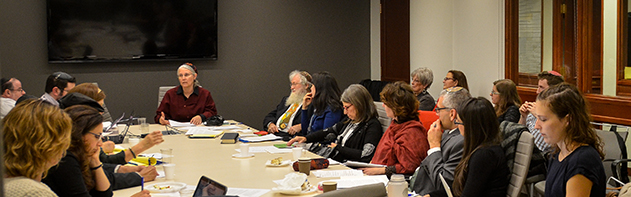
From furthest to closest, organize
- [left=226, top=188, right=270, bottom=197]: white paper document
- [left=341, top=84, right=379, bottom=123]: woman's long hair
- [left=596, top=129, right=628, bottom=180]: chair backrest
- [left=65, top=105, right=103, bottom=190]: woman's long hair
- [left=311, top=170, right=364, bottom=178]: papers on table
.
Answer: [left=341, top=84, right=379, bottom=123]: woman's long hair < [left=596, top=129, right=628, bottom=180]: chair backrest < [left=311, top=170, right=364, bottom=178]: papers on table < [left=226, top=188, right=270, bottom=197]: white paper document < [left=65, top=105, right=103, bottom=190]: woman's long hair

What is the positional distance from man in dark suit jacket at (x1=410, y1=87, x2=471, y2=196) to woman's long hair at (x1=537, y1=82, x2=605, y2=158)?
27.0 inches

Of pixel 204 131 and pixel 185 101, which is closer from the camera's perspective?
pixel 204 131

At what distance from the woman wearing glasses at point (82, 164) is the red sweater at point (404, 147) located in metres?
1.61

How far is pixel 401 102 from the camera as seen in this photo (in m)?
3.58

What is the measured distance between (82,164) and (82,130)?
14 cm

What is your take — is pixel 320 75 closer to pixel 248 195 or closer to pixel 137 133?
pixel 137 133

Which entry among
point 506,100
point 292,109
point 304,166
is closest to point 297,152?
point 304,166

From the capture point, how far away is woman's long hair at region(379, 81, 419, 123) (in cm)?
357

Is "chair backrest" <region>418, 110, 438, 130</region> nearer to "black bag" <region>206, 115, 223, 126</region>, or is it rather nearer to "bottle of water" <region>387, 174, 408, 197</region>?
"bottle of water" <region>387, 174, 408, 197</region>

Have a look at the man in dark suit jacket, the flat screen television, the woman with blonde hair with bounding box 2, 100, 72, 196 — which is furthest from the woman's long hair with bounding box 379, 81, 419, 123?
the flat screen television

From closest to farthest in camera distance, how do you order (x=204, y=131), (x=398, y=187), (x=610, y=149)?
(x=398, y=187), (x=610, y=149), (x=204, y=131)

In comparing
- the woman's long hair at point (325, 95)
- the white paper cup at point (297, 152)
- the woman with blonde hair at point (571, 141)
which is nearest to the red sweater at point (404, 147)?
the white paper cup at point (297, 152)

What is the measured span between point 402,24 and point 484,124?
5.11 meters

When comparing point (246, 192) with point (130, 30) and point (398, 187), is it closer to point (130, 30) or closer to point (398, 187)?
point (398, 187)
